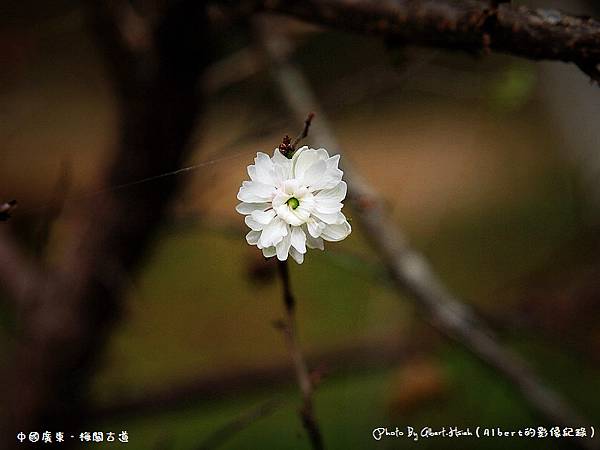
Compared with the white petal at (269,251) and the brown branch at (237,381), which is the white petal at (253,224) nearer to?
the white petal at (269,251)

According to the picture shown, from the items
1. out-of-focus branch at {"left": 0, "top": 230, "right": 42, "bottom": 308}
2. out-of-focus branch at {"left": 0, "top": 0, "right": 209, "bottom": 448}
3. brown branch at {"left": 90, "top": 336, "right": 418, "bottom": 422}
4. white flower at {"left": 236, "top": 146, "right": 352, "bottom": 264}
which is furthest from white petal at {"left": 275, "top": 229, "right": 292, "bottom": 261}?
out-of-focus branch at {"left": 0, "top": 230, "right": 42, "bottom": 308}

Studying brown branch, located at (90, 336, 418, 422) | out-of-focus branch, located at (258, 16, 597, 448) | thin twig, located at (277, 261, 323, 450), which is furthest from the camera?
brown branch, located at (90, 336, 418, 422)

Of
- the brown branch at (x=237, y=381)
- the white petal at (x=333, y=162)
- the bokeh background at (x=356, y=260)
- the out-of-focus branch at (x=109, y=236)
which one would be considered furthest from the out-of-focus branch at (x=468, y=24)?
the brown branch at (x=237, y=381)

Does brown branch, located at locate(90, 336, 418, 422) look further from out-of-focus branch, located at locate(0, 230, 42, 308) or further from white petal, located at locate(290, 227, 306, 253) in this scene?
white petal, located at locate(290, 227, 306, 253)

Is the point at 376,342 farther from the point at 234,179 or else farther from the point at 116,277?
the point at 234,179

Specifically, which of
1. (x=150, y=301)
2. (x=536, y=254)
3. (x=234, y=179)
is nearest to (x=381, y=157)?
(x=234, y=179)
